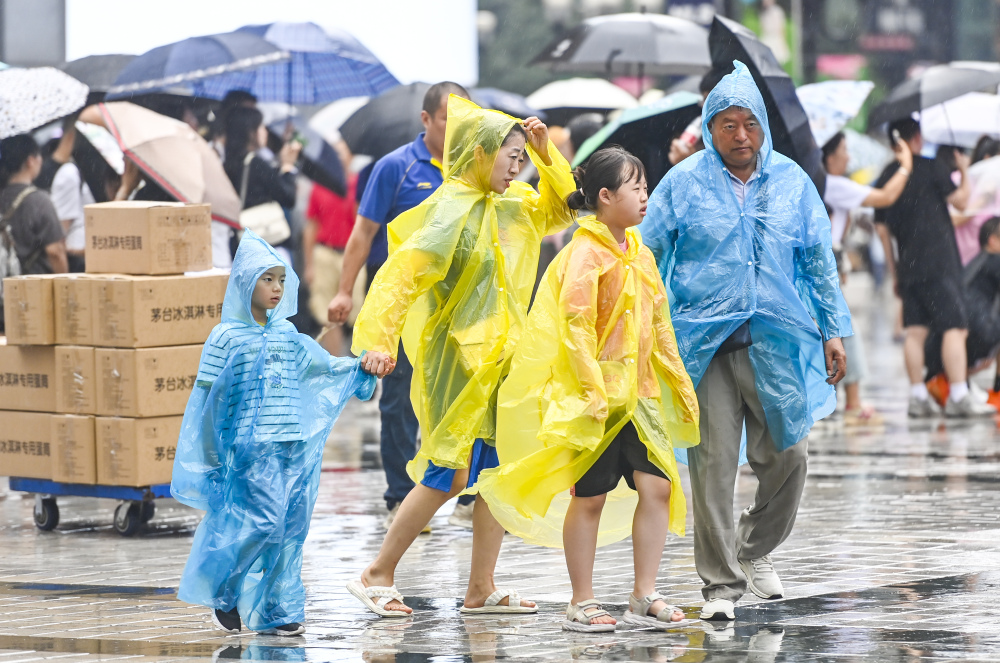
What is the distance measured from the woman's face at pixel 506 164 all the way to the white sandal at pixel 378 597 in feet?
5.05

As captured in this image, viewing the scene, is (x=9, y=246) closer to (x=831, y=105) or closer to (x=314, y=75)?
(x=314, y=75)

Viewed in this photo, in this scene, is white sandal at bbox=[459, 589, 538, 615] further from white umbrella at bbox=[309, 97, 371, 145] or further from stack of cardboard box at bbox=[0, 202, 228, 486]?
white umbrella at bbox=[309, 97, 371, 145]

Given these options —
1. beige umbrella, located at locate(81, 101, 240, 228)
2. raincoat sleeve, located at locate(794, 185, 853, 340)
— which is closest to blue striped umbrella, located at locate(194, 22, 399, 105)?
beige umbrella, located at locate(81, 101, 240, 228)

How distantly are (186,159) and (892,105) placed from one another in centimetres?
632

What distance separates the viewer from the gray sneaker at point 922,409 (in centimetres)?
1317

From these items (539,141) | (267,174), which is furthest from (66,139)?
(539,141)

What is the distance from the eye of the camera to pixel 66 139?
12328 mm

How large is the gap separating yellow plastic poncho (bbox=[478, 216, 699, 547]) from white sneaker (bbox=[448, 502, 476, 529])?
101 inches

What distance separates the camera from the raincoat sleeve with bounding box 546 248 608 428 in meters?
5.56

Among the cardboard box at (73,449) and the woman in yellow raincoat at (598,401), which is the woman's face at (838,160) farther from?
the woman in yellow raincoat at (598,401)

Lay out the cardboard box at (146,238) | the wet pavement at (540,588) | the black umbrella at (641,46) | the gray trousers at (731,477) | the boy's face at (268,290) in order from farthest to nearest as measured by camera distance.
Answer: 1. the black umbrella at (641,46)
2. the cardboard box at (146,238)
3. the gray trousers at (731,477)
4. the boy's face at (268,290)
5. the wet pavement at (540,588)

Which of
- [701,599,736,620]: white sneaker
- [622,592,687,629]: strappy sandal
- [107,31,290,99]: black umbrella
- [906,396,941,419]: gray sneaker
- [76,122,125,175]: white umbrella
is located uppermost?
[107,31,290,99]: black umbrella

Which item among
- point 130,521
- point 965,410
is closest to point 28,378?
point 130,521

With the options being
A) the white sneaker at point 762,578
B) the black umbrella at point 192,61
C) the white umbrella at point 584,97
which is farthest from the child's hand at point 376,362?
the white umbrella at point 584,97
